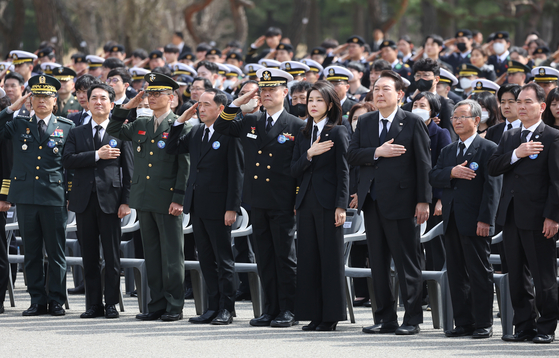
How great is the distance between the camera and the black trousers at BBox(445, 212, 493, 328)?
21.2ft

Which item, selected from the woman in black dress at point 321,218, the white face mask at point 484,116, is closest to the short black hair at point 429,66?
the white face mask at point 484,116

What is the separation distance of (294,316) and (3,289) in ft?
9.38

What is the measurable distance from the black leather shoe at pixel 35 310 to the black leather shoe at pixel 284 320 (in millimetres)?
2191

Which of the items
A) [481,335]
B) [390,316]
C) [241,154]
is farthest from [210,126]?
[481,335]

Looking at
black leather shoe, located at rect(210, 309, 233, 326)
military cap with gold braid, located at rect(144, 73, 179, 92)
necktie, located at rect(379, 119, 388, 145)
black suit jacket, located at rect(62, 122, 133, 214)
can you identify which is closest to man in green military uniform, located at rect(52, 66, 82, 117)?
black suit jacket, located at rect(62, 122, 133, 214)

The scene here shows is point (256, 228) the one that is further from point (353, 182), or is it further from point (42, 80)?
point (42, 80)

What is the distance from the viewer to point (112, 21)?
1069 inches

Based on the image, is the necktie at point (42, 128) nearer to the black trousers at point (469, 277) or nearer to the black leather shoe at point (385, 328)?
the black leather shoe at point (385, 328)

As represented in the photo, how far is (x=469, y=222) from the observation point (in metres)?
6.51

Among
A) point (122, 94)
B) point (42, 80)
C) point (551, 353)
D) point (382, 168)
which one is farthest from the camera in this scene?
point (122, 94)

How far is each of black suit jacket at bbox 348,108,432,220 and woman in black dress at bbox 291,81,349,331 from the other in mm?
171

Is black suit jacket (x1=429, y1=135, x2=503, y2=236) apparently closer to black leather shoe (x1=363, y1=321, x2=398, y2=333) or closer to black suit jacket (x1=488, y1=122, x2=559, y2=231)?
black suit jacket (x1=488, y1=122, x2=559, y2=231)

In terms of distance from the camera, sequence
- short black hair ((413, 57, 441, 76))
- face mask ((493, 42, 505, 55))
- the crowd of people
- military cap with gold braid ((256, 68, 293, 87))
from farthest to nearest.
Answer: face mask ((493, 42, 505, 55)), short black hair ((413, 57, 441, 76)), military cap with gold braid ((256, 68, 293, 87)), the crowd of people

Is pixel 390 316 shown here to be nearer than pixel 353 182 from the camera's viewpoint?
Yes
